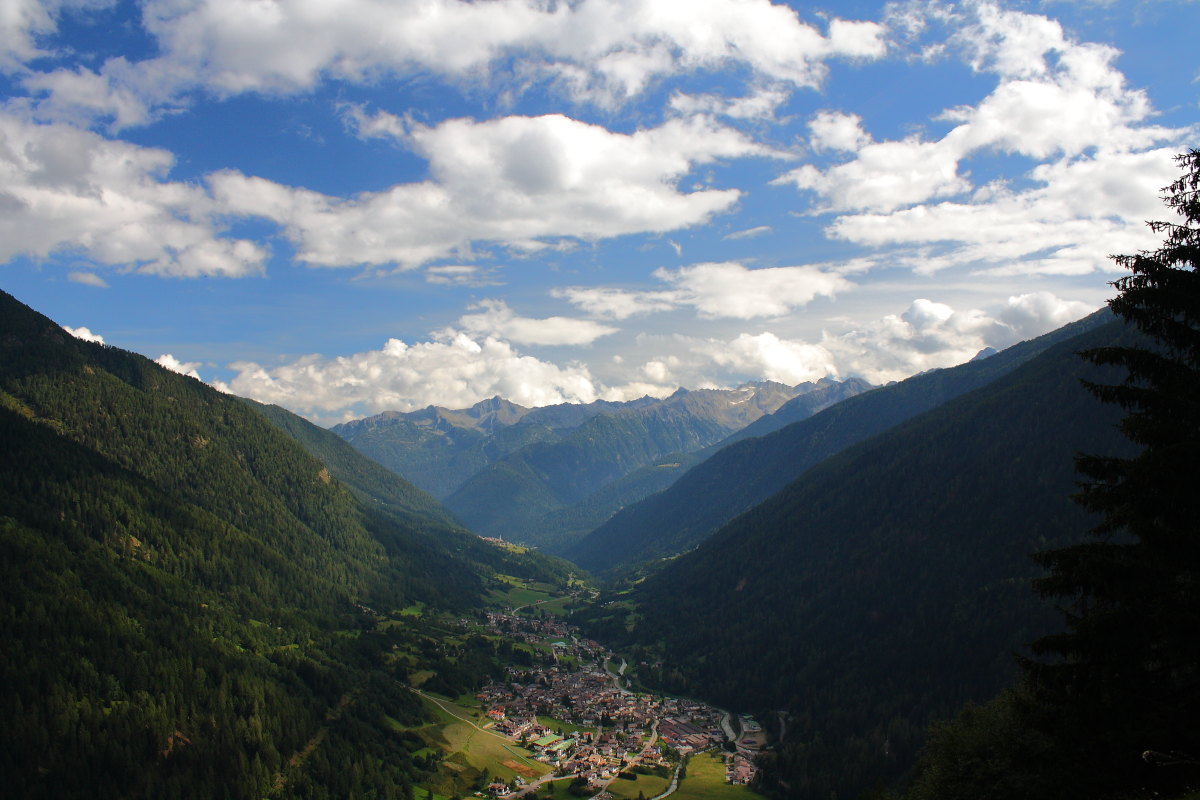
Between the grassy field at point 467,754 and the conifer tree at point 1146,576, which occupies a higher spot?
the conifer tree at point 1146,576

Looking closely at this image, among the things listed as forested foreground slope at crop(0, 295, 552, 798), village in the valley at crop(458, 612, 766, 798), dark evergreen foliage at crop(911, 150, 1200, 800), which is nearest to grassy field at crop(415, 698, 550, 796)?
village in the valley at crop(458, 612, 766, 798)

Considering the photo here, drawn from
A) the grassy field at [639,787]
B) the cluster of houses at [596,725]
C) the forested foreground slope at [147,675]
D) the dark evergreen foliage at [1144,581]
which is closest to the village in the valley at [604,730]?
the cluster of houses at [596,725]

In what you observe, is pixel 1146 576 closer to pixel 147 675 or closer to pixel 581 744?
pixel 581 744

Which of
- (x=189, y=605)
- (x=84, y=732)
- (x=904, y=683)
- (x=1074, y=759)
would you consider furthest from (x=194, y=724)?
(x=904, y=683)

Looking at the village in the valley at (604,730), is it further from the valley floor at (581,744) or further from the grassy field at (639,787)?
the grassy field at (639,787)

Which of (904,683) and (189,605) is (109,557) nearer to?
(189,605)

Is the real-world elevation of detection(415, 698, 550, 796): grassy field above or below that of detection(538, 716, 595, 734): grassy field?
above

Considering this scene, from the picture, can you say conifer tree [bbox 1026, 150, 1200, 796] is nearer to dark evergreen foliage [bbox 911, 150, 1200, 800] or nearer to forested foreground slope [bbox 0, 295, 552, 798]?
dark evergreen foliage [bbox 911, 150, 1200, 800]
